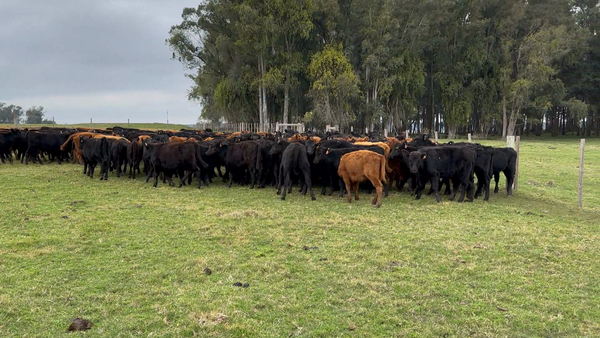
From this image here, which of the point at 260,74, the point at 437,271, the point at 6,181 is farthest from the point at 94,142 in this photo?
the point at 260,74

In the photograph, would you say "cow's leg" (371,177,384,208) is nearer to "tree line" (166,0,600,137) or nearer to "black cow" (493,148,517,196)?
"black cow" (493,148,517,196)

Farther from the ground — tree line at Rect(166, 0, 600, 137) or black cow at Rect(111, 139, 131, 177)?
tree line at Rect(166, 0, 600, 137)

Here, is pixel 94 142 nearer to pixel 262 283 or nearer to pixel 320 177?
pixel 320 177

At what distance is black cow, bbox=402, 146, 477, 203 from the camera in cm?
998

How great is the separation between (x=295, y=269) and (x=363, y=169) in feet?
16.0

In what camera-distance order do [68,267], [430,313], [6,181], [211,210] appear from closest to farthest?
[430,313] < [68,267] < [211,210] < [6,181]

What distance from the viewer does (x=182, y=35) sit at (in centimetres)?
3747

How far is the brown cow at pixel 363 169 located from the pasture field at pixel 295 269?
0.66 m

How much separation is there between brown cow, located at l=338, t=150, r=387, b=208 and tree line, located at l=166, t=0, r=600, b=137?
26.4 m

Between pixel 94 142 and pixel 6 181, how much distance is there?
8.22 feet

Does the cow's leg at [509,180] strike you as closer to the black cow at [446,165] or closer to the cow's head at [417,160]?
the black cow at [446,165]

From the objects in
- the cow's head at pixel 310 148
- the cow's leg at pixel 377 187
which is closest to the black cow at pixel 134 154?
the cow's head at pixel 310 148

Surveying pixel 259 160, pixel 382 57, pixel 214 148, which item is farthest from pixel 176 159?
pixel 382 57

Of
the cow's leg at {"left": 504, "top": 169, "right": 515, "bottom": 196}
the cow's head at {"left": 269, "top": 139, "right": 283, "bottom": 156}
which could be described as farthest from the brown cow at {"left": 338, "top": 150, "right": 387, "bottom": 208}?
the cow's leg at {"left": 504, "top": 169, "right": 515, "bottom": 196}
